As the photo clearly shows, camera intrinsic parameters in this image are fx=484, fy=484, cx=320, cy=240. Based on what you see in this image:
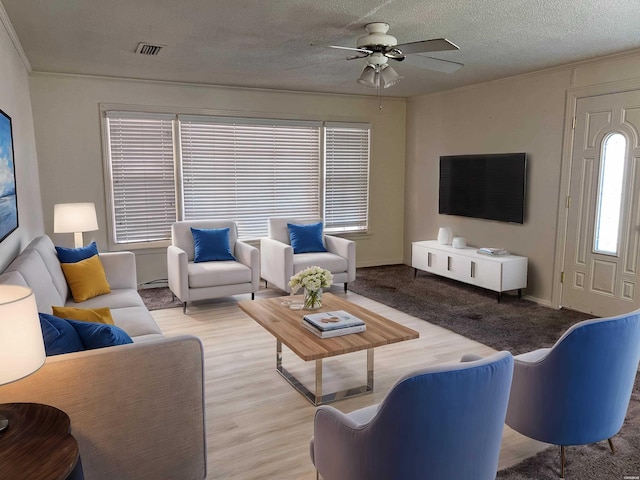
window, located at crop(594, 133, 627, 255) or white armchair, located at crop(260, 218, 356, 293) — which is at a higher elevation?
window, located at crop(594, 133, 627, 255)

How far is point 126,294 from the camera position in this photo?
4.04 metres

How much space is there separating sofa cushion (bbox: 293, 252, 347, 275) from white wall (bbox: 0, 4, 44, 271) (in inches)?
105

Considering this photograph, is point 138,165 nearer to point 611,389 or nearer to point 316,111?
point 316,111

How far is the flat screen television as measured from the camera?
557 cm

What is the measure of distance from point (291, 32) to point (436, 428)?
123 inches

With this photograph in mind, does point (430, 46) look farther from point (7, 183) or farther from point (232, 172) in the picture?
point (232, 172)

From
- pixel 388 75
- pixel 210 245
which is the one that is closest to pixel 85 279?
pixel 210 245

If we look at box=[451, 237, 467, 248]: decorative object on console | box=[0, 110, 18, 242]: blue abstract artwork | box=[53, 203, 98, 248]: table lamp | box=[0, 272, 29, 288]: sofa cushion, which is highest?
box=[0, 110, 18, 242]: blue abstract artwork

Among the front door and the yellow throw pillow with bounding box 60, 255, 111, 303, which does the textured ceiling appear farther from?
the yellow throw pillow with bounding box 60, 255, 111, 303

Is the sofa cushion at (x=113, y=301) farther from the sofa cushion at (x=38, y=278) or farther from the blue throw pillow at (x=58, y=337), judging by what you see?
the blue throw pillow at (x=58, y=337)

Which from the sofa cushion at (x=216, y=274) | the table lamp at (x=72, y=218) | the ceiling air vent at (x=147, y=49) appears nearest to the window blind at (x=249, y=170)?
the sofa cushion at (x=216, y=274)

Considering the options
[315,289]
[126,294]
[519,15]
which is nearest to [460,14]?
[519,15]

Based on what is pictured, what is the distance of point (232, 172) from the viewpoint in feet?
20.7

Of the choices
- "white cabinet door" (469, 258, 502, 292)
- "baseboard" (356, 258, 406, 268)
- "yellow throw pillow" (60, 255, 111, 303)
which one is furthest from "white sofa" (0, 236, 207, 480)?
"baseboard" (356, 258, 406, 268)
